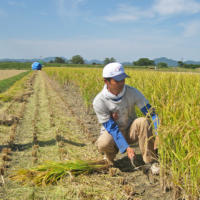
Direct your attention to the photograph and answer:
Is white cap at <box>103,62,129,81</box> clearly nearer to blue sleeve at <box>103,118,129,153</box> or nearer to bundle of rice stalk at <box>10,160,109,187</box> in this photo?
blue sleeve at <box>103,118,129,153</box>

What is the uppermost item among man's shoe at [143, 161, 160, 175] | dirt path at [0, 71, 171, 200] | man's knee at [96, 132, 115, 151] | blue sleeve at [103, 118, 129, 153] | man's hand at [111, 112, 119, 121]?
man's hand at [111, 112, 119, 121]

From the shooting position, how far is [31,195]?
1733 mm

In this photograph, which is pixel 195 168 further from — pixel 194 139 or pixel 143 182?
pixel 143 182

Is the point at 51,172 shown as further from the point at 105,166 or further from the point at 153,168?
the point at 153,168

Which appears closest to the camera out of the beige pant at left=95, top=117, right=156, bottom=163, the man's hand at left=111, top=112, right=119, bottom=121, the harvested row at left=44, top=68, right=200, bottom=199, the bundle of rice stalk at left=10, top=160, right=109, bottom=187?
the harvested row at left=44, top=68, right=200, bottom=199

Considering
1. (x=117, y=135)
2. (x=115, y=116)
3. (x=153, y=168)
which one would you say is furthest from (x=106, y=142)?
(x=153, y=168)

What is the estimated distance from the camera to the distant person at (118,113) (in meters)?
2.01

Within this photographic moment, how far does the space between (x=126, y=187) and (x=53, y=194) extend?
0.67 m

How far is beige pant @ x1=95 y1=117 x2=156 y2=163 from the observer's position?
2.04m

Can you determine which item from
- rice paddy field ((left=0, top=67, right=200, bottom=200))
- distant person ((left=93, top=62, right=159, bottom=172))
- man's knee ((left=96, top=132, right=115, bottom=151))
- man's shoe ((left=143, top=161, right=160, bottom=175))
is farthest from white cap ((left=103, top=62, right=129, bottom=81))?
man's shoe ((left=143, top=161, right=160, bottom=175))

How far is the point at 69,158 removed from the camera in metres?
2.46

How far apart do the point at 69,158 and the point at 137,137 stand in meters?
0.90

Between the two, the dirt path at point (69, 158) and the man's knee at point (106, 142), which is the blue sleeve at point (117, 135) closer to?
the man's knee at point (106, 142)

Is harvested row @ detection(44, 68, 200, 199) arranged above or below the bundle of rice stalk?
above
